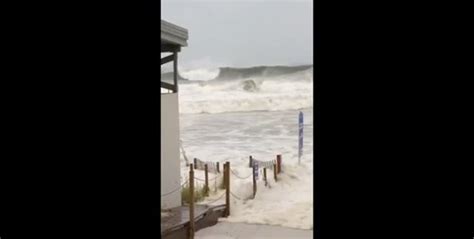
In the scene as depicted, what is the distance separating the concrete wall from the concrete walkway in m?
0.44

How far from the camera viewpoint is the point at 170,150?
4.29 metres

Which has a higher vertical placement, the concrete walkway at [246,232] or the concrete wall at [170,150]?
the concrete wall at [170,150]

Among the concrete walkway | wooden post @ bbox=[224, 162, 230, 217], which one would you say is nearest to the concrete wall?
the concrete walkway

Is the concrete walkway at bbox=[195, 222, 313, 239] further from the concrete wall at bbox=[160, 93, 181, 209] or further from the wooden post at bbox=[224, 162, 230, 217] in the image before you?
the concrete wall at bbox=[160, 93, 181, 209]

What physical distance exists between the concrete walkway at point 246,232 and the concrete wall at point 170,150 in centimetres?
44

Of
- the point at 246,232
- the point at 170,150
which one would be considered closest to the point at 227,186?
the point at 246,232

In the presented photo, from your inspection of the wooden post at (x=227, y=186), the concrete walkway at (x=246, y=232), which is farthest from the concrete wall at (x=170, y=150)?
the wooden post at (x=227, y=186)

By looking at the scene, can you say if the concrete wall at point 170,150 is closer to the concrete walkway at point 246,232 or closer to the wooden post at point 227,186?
A: the concrete walkway at point 246,232

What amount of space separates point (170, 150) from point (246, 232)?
1.09 m

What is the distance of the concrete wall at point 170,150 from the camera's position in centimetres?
419

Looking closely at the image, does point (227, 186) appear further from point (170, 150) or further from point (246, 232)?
point (170, 150)
